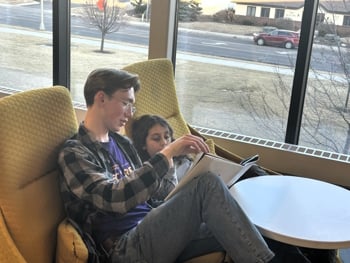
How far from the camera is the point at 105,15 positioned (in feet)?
12.3

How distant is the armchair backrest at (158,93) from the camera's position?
8.58 feet

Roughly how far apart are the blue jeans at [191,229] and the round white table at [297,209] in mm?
123

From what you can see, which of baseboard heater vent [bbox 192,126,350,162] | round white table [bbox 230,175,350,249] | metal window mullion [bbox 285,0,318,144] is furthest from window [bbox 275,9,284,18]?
round white table [bbox 230,175,350,249]

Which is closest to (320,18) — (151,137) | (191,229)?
(151,137)

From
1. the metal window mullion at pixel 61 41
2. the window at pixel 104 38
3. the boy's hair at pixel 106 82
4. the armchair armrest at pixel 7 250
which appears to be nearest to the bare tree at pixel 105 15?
the window at pixel 104 38

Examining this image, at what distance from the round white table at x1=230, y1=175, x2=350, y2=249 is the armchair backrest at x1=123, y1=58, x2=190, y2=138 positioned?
2.12 ft

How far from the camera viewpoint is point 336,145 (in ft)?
10.7

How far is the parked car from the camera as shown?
318cm

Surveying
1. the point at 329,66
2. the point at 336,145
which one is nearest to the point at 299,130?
the point at 336,145

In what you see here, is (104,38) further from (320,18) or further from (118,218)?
(118,218)

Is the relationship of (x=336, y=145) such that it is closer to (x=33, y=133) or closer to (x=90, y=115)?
(x=90, y=115)

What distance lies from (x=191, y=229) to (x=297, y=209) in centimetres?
47

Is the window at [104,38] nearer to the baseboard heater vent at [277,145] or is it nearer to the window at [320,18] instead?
the baseboard heater vent at [277,145]

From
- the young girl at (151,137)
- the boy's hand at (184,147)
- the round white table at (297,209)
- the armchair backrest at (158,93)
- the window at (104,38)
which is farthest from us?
the window at (104,38)
